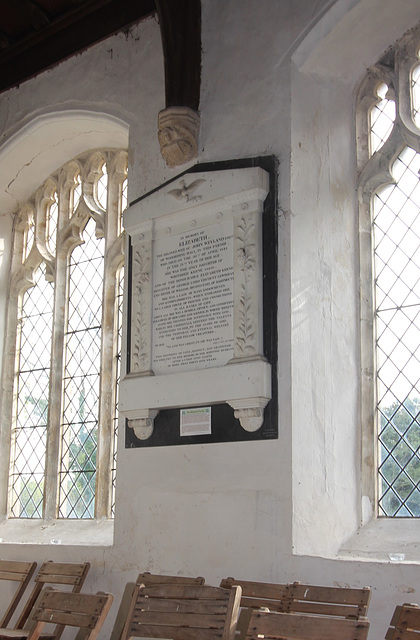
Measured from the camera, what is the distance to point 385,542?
510 cm

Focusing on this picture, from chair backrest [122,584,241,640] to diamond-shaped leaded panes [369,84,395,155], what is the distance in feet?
11.1

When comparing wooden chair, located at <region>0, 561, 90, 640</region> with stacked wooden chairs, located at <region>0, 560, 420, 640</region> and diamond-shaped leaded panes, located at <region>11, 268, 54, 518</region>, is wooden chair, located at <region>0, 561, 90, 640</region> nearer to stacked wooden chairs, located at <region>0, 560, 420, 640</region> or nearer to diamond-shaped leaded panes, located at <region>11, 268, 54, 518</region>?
stacked wooden chairs, located at <region>0, 560, 420, 640</region>

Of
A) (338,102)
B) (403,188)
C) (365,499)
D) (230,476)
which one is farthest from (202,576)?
(338,102)

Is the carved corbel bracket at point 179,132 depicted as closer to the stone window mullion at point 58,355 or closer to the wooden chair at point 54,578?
the stone window mullion at point 58,355

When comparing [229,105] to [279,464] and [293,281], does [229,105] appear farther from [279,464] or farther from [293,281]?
[279,464]

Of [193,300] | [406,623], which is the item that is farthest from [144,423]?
[406,623]

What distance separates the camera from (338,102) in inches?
235

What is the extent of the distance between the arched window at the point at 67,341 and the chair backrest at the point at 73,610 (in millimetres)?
2152

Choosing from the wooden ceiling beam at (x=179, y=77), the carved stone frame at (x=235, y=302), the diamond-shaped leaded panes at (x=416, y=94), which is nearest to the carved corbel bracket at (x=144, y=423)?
the carved stone frame at (x=235, y=302)

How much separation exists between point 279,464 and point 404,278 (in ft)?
5.09

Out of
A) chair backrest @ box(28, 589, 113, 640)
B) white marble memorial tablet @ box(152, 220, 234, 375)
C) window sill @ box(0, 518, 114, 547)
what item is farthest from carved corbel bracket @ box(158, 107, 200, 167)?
chair backrest @ box(28, 589, 113, 640)

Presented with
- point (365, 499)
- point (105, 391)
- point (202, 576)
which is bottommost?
point (202, 576)

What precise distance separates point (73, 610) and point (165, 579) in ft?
2.04

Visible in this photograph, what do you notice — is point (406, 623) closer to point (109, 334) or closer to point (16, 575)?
point (16, 575)
